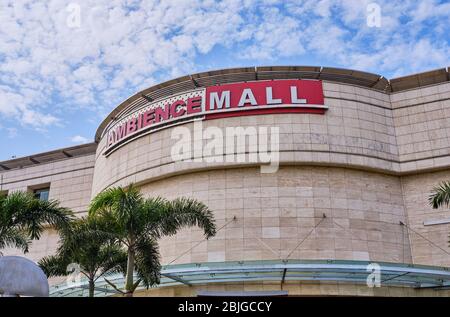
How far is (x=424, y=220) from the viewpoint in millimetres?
30312

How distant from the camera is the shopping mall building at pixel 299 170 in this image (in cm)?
2850

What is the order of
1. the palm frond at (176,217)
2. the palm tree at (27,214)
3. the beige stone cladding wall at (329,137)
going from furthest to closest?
the beige stone cladding wall at (329,137), the palm frond at (176,217), the palm tree at (27,214)

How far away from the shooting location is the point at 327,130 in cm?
3133

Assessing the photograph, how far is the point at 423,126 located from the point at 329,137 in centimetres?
698

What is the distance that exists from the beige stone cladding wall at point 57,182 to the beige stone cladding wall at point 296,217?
1413 cm

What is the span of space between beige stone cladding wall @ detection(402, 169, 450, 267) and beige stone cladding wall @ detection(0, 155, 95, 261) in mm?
26983

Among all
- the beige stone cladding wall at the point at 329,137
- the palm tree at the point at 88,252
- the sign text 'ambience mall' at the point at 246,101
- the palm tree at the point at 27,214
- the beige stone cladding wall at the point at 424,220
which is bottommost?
the palm tree at the point at 88,252

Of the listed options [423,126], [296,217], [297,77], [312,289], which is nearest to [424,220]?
[423,126]

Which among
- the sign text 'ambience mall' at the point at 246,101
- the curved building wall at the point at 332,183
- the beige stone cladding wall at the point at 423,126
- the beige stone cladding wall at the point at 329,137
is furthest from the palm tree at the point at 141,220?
the beige stone cladding wall at the point at 423,126

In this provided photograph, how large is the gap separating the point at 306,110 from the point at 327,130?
2005 millimetres

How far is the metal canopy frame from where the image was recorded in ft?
77.9

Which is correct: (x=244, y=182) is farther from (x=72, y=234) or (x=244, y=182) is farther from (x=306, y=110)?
(x=72, y=234)

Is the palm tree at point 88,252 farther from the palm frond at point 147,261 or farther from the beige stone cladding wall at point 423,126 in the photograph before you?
the beige stone cladding wall at point 423,126
